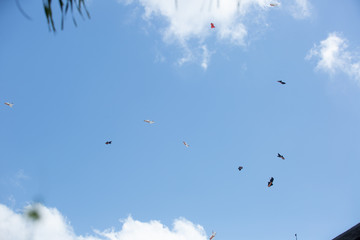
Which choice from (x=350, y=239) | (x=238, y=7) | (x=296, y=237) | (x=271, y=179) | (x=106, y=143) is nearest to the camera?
(x=238, y=7)

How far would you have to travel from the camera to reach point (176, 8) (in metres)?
1.87

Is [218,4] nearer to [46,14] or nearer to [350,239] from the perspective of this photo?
[46,14]

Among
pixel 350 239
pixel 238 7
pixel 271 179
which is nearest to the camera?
pixel 238 7

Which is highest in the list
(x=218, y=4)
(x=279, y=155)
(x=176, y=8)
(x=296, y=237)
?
(x=279, y=155)

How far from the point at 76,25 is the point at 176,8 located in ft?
2.72

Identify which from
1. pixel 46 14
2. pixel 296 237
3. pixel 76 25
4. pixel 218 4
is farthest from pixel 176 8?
pixel 296 237

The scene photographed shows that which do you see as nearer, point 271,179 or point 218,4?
point 218,4

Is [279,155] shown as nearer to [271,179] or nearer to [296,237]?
[271,179]

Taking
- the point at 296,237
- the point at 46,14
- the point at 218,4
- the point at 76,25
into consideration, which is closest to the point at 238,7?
the point at 218,4

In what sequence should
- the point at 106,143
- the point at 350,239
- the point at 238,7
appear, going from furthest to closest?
1. the point at 106,143
2. the point at 350,239
3. the point at 238,7

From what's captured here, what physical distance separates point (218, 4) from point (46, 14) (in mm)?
1414

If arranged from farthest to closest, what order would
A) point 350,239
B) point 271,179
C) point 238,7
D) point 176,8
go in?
point 271,179, point 350,239, point 238,7, point 176,8

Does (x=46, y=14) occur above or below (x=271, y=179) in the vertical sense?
below

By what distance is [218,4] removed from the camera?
210cm
